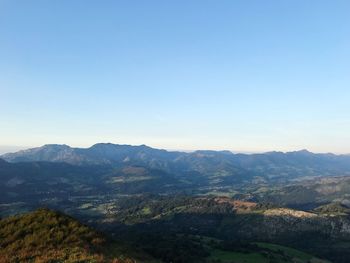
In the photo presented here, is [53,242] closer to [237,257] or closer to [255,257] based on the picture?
[237,257]

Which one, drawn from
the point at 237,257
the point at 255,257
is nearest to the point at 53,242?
the point at 237,257

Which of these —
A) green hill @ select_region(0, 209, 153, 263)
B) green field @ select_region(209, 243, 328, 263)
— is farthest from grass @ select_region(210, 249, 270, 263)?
green hill @ select_region(0, 209, 153, 263)

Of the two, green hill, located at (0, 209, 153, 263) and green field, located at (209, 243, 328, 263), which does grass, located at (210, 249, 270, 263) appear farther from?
green hill, located at (0, 209, 153, 263)

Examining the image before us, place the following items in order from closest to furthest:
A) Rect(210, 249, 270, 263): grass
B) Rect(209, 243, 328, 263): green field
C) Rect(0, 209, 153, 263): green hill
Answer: Rect(0, 209, 153, 263): green hill
Rect(210, 249, 270, 263): grass
Rect(209, 243, 328, 263): green field

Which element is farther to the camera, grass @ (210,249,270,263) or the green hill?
grass @ (210,249,270,263)

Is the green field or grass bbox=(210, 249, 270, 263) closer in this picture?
grass bbox=(210, 249, 270, 263)

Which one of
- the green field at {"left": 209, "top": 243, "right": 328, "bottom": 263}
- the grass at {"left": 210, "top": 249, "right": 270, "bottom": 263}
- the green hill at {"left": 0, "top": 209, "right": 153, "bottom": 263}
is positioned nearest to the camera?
the green hill at {"left": 0, "top": 209, "right": 153, "bottom": 263}

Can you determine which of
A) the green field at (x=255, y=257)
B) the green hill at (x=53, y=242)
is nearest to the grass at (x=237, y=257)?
the green field at (x=255, y=257)

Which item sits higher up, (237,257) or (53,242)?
(53,242)

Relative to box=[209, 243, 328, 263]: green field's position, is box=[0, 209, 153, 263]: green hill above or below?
above

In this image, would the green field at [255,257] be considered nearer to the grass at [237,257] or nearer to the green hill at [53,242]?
the grass at [237,257]

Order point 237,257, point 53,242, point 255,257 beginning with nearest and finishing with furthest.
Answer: point 53,242 < point 237,257 < point 255,257
